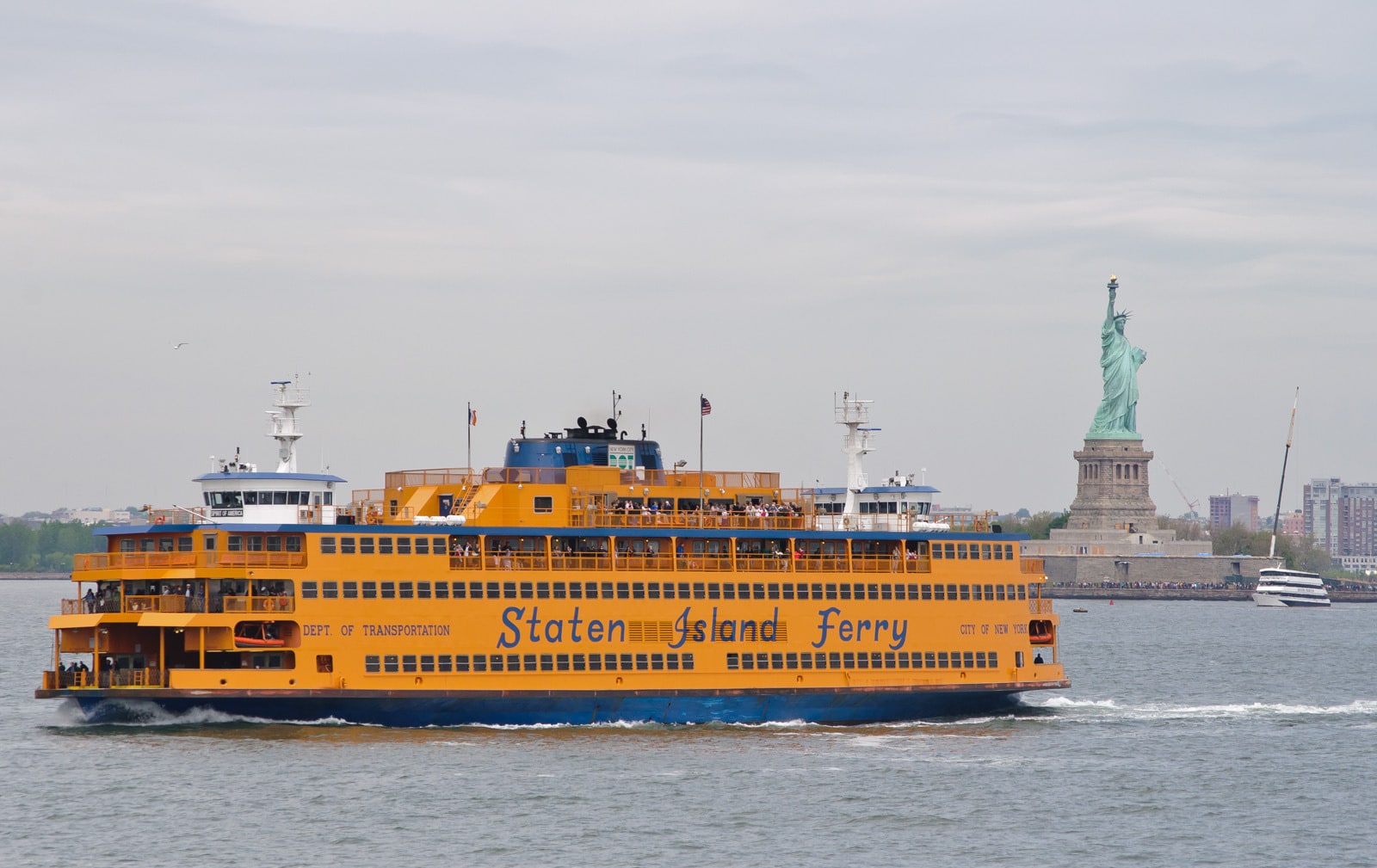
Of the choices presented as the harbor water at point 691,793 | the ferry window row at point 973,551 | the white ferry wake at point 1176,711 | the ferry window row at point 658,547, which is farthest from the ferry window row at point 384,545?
the white ferry wake at point 1176,711

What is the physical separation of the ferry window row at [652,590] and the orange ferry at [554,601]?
6 cm

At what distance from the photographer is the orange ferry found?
5169 cm

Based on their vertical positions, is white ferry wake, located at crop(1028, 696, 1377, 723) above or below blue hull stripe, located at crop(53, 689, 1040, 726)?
below

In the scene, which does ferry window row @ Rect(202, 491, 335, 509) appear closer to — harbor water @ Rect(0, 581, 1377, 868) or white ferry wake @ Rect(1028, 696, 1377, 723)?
harbor water @ Rect(0, 581, 1377, 868)

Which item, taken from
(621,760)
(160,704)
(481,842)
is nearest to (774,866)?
(481,842)

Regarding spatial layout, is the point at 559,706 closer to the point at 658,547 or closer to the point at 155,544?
the point at 658,547

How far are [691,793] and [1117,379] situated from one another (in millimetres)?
156210

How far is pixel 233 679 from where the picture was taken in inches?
1991

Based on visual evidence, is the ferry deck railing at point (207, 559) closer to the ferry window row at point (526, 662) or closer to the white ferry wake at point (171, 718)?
the ferry window row at point (526, 662)

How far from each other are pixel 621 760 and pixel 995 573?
1717 centimetres

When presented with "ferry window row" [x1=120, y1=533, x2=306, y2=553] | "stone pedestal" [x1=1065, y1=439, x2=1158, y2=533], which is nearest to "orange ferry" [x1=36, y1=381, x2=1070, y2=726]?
"ferry window row" [x1=120, y1=533, x2=306, y2=553]

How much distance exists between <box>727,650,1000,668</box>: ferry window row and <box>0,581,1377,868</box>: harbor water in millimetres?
1843

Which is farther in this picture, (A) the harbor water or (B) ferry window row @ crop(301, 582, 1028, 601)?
(B) ferry window row @ crop(301, 582, 1028, 601)

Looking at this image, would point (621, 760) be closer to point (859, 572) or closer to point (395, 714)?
point (395, 714)
